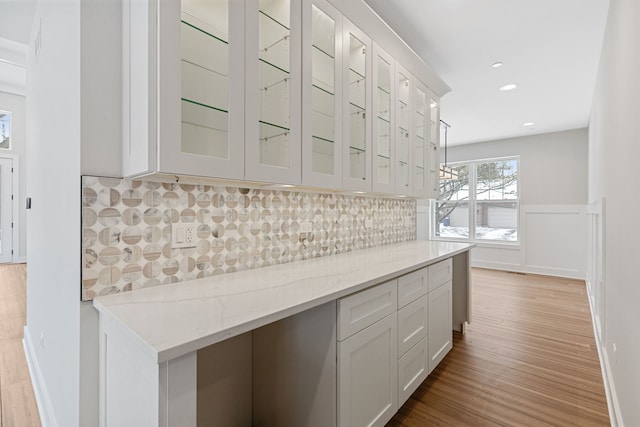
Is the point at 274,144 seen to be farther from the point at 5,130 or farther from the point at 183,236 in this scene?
the point at 5,130

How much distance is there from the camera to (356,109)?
197 cm

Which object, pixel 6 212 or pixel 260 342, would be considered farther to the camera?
pixel 6 212

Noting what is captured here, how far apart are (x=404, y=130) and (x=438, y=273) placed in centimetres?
114

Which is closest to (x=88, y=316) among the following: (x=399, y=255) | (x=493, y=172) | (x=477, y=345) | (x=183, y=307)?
(x=183, y=307)

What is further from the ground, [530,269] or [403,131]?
[403,131]

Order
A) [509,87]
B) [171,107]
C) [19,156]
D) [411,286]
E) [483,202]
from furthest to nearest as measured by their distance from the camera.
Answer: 1. [483,202]
2. [19,156]
3. [509,87]
4. [411,286]
5. [171,107]

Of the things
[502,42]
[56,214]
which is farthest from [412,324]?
[502,42]

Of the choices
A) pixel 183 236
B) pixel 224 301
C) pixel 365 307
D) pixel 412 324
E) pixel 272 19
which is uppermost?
pixel 272 19

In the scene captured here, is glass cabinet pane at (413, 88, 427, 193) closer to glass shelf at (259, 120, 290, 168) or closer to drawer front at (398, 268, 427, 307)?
drawer front at (398, 268, 427, 307)

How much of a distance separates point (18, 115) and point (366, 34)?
7053 millimetres

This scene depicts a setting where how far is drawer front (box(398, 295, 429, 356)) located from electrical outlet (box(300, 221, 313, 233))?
751 millimetres

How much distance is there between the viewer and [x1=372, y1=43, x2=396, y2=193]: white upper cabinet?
2.13 meters

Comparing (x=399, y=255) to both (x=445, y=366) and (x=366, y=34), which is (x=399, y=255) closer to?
(x=445, y=366)

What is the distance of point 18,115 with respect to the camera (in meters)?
5.77
